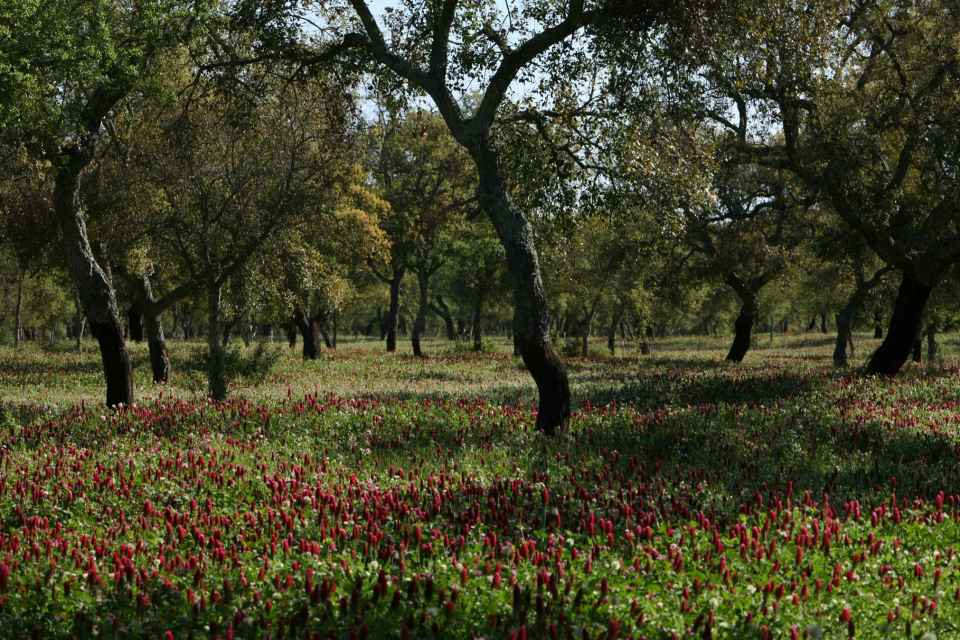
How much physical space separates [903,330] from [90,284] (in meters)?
21.0

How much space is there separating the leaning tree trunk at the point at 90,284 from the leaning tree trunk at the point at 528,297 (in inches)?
324

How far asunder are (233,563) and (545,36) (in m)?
9.19

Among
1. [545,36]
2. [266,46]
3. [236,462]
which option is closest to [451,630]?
[236,462]

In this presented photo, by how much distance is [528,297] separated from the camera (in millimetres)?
11125

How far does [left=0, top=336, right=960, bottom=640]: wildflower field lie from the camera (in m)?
4.59

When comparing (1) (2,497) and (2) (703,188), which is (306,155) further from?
(1) (2,497)

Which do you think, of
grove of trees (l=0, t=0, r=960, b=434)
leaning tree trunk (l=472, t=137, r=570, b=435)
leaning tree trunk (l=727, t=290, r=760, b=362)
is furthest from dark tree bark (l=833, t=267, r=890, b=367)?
leaning tree trunk (l=472, t=137, r=570, b=435)

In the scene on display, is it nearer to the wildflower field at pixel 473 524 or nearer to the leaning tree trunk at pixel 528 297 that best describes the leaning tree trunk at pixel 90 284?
the wildflower field at pixel 473 524

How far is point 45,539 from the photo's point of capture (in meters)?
5.96

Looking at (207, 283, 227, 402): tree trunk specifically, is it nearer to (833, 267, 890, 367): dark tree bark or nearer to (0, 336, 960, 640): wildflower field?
(0, 336, 960, 640): wildflower field

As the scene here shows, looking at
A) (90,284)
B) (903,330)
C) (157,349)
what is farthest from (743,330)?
(90,284)

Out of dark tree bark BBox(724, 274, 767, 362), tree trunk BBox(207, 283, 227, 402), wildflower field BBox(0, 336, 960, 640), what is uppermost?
dark tree bark BBox(724, 274, 767, 362)

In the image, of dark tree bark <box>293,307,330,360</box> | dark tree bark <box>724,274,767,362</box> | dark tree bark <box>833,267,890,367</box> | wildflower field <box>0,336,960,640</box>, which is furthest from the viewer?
dark tree bark <box>293,307,330,360</box>

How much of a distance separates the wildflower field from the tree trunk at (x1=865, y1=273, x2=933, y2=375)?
8.58 metres
